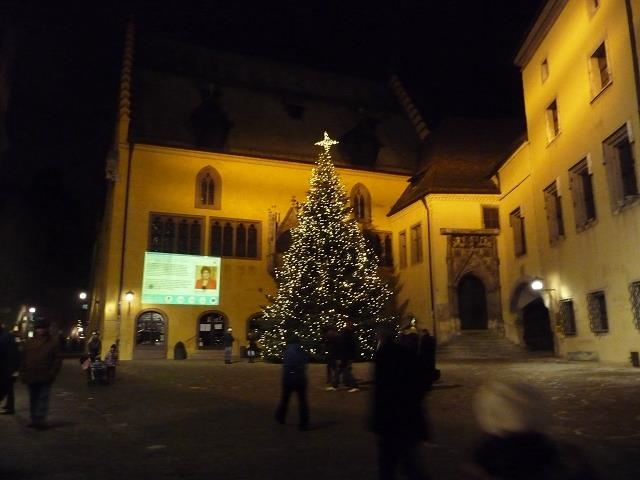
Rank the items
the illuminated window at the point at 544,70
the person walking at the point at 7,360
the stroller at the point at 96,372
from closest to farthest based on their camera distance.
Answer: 1. the person walking at the point at 7,360
2. the stroller at the point at 96,372
3. the illuminated window at the point at 544,70

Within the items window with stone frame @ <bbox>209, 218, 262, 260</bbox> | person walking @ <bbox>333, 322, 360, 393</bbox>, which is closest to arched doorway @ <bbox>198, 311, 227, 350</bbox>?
window with stone frame @ <bbox>209, 218, 262, 260</bbox>

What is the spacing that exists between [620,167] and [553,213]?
214 inches

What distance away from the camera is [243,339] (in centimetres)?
3344

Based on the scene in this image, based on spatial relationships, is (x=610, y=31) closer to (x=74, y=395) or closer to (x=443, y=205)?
(x=443, y=205)

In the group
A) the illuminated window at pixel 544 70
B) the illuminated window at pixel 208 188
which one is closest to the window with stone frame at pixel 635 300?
the illuminated window at pixel 544 70

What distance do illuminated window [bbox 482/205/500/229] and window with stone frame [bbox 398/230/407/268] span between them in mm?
5653

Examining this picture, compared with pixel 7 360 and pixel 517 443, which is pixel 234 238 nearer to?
pixel 7 360

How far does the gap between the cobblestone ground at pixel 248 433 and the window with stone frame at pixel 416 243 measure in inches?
713

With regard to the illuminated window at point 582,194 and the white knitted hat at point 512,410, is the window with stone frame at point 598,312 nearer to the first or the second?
the illuminated window at point 582,194

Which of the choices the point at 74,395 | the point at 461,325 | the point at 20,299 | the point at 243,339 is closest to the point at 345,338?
the point at 74,395

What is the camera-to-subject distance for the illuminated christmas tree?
24.9m

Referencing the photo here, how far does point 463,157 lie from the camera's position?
113ft

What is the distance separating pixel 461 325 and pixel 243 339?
1229 cm

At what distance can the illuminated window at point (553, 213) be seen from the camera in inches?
946
